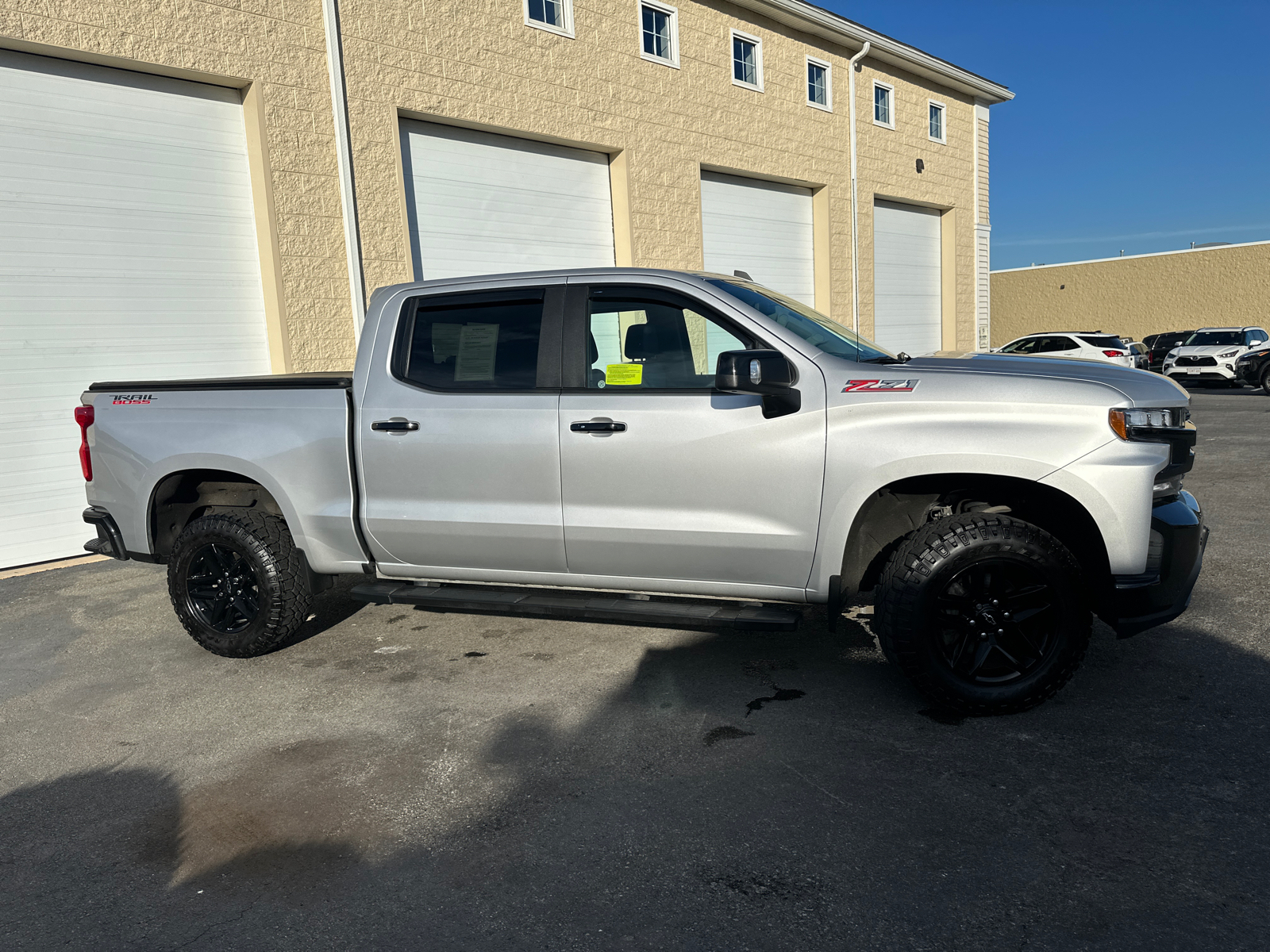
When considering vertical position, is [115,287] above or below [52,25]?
below

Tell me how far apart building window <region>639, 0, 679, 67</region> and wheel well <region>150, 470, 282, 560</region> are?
34.3ft

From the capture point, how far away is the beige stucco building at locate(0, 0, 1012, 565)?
25.9 ft

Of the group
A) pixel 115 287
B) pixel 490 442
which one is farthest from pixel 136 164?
pixel 490 442

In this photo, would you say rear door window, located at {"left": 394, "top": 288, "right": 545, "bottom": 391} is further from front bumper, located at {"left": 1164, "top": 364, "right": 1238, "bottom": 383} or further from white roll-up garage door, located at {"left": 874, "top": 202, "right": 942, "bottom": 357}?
front bumper, located at {"left": 1164, "top": 364, "right": 1238, "bottom": 383}

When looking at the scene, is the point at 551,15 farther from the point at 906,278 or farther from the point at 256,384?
the point at 906,278

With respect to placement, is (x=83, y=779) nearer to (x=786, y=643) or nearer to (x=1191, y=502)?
(x=786, y=643)

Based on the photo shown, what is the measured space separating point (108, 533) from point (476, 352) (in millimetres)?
2569

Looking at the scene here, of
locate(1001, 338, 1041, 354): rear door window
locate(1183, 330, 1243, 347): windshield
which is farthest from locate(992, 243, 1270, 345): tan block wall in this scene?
locate(1001, 338, 1041, 354): rear door window

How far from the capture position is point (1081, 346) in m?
21.2

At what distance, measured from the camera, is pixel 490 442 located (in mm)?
4332

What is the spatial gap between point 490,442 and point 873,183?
1582 cm

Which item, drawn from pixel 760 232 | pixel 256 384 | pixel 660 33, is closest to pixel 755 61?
pixel 660 33

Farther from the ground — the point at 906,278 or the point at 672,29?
the point at 672,29

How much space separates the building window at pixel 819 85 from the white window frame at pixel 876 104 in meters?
1.47
